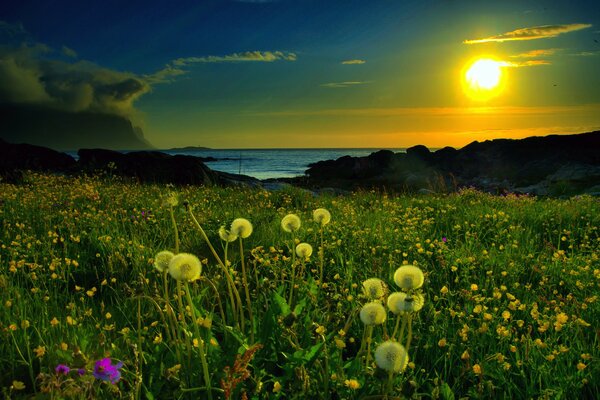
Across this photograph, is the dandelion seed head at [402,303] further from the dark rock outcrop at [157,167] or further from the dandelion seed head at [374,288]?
the dark rock outcrop at [157,167]

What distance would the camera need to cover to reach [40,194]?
30.1 ft

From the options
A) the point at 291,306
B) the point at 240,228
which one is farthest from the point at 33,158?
the point at 240,228

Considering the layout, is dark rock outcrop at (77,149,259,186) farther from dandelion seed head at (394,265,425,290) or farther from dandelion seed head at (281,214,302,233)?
dandelion seed head at (394,265,425,290)

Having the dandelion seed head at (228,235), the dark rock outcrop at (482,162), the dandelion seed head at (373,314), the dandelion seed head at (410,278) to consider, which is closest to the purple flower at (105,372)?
the dandelion seed head at (228,235)

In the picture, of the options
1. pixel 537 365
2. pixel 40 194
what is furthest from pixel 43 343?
pixel 40 194

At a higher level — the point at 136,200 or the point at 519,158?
the point at 519,158

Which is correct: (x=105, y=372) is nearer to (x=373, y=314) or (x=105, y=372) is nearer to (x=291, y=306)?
(x=373, y=314)

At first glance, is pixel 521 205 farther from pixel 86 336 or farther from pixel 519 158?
pixel 519 158

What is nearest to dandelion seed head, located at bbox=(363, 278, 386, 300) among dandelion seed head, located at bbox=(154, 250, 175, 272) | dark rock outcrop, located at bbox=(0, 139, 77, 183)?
dandelion seed head, located at bbox=(154, 250, 175, 272)

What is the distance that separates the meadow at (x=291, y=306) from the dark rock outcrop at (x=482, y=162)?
1464 inches

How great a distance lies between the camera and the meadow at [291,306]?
249 cm

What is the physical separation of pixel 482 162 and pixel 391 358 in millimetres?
55857

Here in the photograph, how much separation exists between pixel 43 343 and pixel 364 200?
8.11m

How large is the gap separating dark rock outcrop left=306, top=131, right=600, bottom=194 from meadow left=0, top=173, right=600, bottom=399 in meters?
37.2
